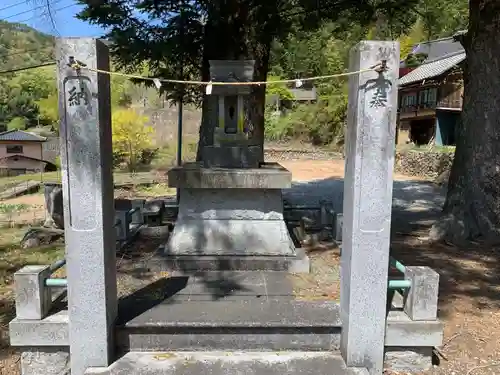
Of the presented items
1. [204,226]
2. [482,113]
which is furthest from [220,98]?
[482,113]

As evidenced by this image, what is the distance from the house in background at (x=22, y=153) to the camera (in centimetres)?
3139

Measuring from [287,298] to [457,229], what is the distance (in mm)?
4227

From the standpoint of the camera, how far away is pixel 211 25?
359 inches

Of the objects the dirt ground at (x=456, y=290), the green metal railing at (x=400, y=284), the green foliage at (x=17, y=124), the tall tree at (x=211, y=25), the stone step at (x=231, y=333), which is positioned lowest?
the dirt ground at (x=456, y=290)

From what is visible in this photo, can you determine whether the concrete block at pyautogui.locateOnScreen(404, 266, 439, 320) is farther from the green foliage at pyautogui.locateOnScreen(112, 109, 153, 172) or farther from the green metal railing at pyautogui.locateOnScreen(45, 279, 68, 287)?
the green foliage at pyautogui.locateOnScreen(112, 109, 153, 172)

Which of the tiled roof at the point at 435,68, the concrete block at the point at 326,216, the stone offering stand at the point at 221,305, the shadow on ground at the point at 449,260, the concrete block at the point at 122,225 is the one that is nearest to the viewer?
the stone offering stand at the point at 221,305

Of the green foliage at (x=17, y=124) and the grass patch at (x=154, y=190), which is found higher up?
the green foliage at (x=17, y=124)

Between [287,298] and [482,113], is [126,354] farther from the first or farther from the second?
[482,113]

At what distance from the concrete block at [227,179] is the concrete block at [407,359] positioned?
2346 mm

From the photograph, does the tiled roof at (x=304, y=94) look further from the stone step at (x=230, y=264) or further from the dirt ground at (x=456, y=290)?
the stone step at (x=230, y=264)

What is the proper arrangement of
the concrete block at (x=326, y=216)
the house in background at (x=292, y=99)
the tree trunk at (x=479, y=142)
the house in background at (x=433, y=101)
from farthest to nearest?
the house in background at (x=292, y=99)
the house in background at (x=433, y=101)
the concrete block at (x=326, y=216)
the tree trunk at (x=479, y=142)

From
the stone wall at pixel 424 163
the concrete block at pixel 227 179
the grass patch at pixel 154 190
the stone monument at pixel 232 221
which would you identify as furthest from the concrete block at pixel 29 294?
the stone wall at pixel 424 163

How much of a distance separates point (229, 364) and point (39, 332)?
1.51 m

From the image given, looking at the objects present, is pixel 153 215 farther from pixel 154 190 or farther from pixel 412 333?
pixel 154 190
